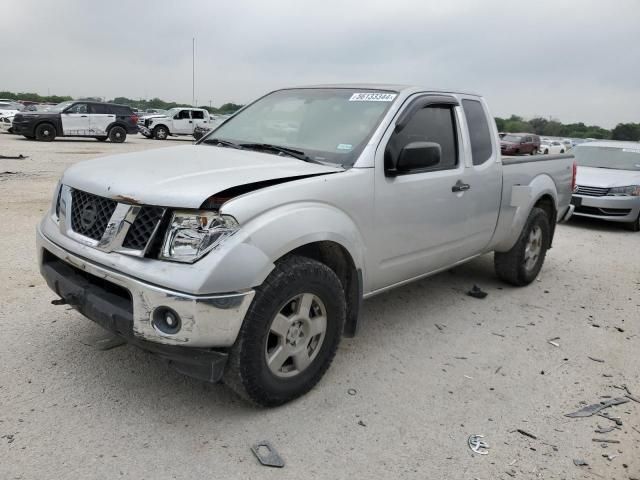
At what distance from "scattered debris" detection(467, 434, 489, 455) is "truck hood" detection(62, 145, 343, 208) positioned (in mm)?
1667

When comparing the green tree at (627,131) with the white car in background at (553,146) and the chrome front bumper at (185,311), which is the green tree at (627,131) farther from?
the chrome front bumper at (185,311)

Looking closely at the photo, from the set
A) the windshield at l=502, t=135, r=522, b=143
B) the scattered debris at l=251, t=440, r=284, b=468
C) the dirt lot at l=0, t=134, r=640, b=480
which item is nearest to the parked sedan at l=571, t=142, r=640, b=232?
the dirt lot at l=0, t=134, r=640, b=480

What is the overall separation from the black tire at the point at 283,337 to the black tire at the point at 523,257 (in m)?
2.74

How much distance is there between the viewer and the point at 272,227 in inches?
105

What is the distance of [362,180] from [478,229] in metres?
1.63

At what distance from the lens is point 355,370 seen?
349 centimetres

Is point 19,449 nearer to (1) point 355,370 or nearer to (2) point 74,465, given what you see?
(2) point 74,465

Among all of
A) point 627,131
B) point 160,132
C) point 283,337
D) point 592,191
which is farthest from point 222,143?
point 627,131

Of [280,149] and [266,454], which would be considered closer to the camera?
[266,454]

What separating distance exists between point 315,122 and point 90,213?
1.65m

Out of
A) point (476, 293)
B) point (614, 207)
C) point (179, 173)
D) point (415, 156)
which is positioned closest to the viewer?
point (179, 173)

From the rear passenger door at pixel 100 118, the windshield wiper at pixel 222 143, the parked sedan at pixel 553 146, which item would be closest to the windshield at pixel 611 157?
the windshield wiper at pixel 222 143

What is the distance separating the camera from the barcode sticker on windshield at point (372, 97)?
373 cm

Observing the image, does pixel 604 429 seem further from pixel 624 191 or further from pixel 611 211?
pixel 624 191
